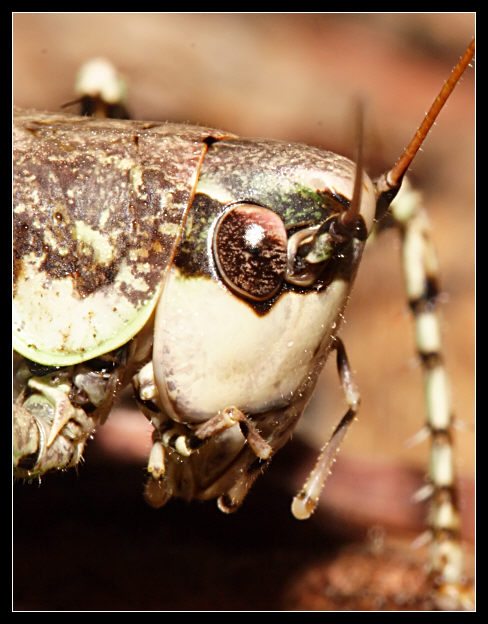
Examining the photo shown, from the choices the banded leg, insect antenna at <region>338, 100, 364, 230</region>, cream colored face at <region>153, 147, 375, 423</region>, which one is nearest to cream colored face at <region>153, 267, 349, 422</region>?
cream colored face at <region>153, 147, 375, 423</region>

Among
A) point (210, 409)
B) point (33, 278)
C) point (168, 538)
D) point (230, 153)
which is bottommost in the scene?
point (168, 538)

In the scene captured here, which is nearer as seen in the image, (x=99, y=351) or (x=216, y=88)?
(x=99, y=351)

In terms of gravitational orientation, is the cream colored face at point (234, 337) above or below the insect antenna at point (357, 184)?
below

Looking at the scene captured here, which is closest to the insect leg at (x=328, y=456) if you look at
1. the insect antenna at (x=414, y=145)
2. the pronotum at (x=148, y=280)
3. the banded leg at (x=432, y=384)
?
the pronotum at (x=148, y=280)

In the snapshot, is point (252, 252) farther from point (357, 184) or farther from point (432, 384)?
point (432, 384)

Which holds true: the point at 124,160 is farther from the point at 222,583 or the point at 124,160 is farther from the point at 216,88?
the point at 216,88

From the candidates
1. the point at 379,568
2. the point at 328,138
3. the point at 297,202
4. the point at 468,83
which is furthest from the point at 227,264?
the point at 468,83

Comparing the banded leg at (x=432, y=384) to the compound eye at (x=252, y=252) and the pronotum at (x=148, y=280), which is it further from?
the compound eye at (x=252, y=252)
